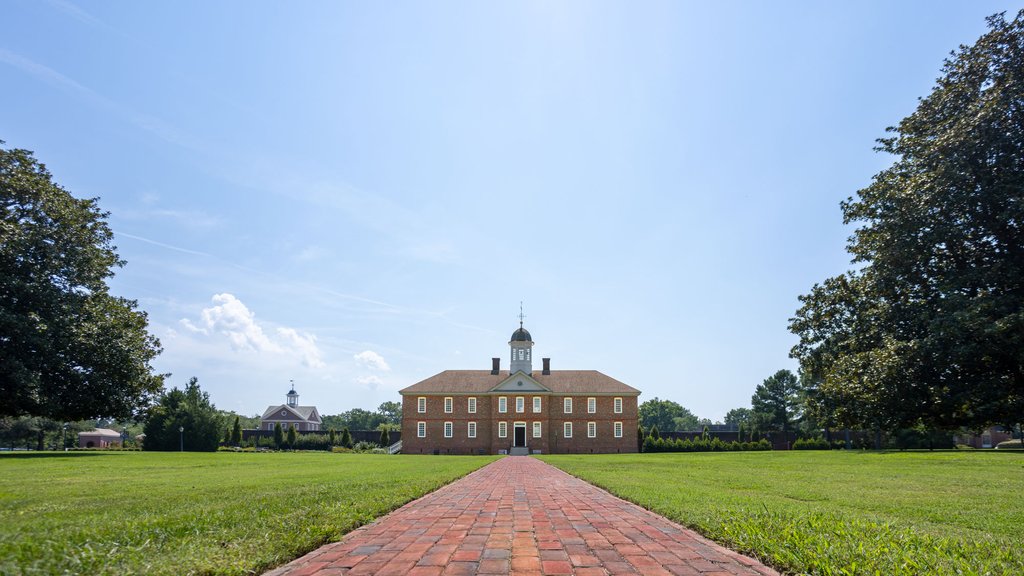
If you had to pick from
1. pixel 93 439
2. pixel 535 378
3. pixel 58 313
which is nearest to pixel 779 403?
pixel 535 378

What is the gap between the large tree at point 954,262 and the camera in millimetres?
12211

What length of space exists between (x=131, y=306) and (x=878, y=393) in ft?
96.2

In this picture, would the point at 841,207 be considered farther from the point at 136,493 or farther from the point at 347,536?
the point at 136,493

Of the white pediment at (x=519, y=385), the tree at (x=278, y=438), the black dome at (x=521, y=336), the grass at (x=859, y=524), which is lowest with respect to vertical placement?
the tree at (x=278, y=438)

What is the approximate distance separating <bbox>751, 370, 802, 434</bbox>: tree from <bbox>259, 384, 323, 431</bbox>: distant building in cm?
7249

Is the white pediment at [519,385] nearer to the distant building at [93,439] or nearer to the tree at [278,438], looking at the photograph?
the tree at [278,438]

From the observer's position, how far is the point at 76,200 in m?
25.0

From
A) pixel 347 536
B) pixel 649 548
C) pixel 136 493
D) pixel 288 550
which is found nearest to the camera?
pixel 288 550

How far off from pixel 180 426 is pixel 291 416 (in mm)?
59811

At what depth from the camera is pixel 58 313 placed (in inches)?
880

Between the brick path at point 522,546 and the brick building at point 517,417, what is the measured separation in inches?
1786

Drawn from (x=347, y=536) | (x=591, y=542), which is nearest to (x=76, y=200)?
(x=347, y=536)

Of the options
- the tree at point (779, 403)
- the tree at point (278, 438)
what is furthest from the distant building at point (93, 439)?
the tree at point (779, 403)

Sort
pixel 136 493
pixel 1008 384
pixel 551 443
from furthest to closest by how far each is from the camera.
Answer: pixel 551 443 < pixel 1008 384 < pixel 136 493
